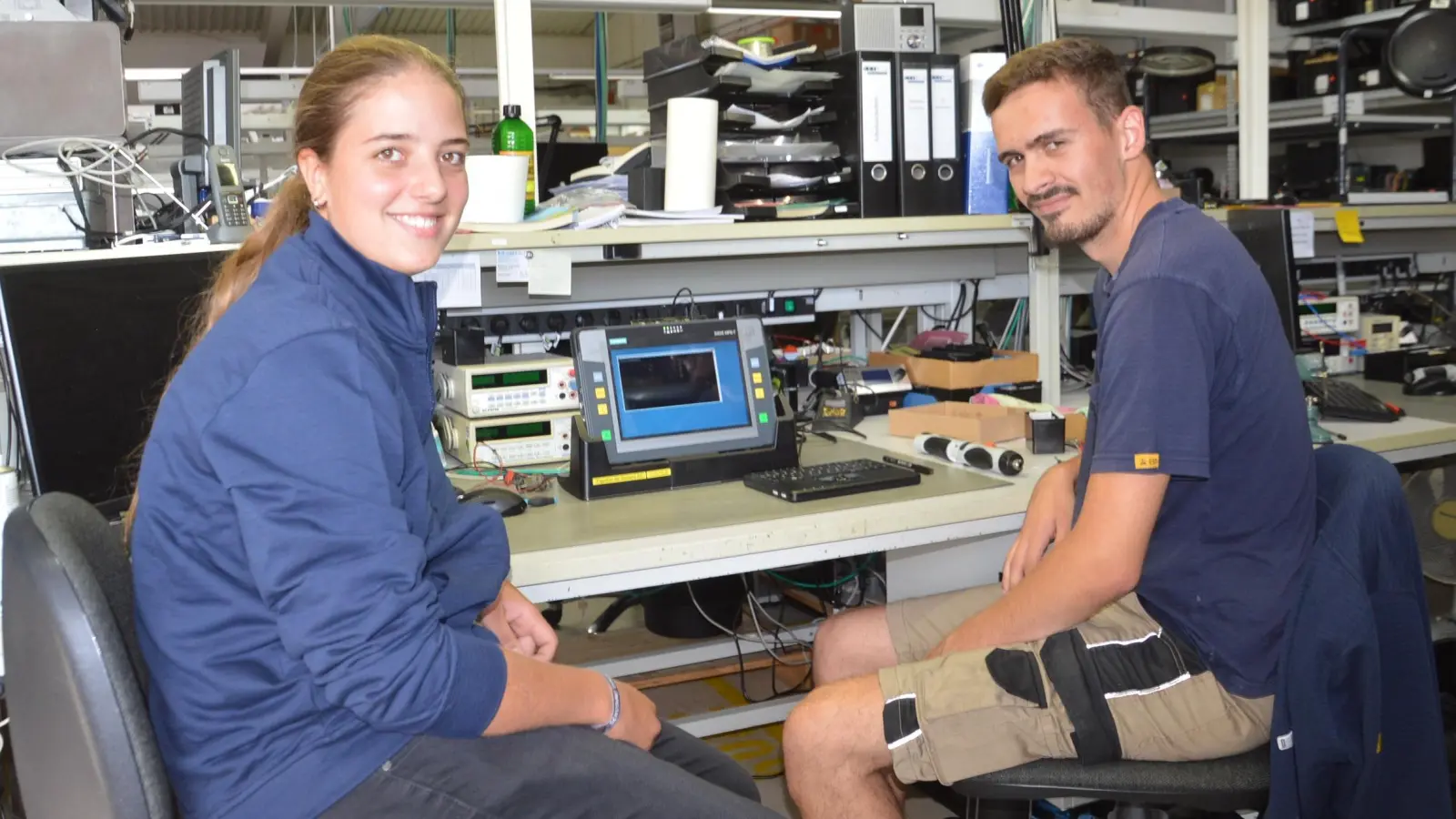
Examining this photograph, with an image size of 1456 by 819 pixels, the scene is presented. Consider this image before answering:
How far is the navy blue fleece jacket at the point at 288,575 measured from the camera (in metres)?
0.99

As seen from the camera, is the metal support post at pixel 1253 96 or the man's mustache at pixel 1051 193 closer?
the man's mustache at pixel 1051 193

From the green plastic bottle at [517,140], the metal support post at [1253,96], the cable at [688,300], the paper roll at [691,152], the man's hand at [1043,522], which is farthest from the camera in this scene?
the metal support post at [1253,96]

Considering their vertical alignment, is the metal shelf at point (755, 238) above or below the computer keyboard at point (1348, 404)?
above

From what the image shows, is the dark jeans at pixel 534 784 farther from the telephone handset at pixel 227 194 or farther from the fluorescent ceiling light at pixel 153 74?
the fluorescent ceiling light at pixel 153 74

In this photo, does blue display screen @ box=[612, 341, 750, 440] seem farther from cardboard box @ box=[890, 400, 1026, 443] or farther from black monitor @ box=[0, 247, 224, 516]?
black monitor @ box=[0, 247, 224, 516]

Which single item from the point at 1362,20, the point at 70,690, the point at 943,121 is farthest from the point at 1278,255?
the point at 70,690

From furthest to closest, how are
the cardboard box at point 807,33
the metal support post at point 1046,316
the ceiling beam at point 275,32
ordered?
the ceiling beam at point 275,32 → the cardboard box at point 807,33 → the metal support post at point 1046,316

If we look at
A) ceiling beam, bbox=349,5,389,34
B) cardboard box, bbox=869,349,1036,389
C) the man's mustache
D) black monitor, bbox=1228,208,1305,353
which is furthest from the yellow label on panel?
ceiling beam, bbox=349,5,389,34

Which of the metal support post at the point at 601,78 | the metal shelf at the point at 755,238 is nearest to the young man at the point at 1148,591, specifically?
the metal shelf at the point at 755,238

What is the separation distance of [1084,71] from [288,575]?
1.23m

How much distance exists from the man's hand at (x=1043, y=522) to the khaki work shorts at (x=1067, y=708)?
10.2 inches

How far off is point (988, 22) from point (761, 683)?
1.65 meters

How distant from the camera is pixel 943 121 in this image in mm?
2348

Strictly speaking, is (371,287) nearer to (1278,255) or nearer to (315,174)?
(315,174)
